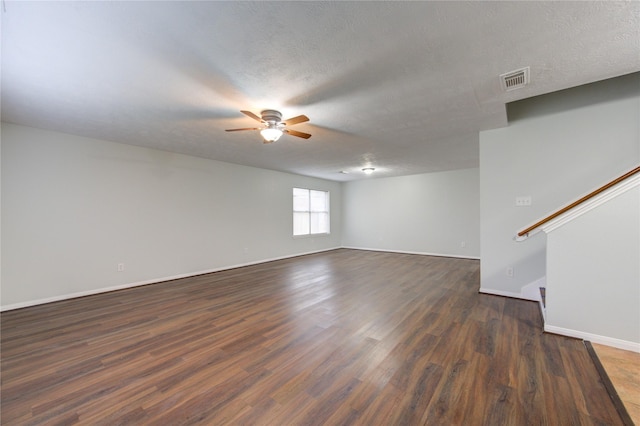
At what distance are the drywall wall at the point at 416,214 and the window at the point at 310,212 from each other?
898 mm

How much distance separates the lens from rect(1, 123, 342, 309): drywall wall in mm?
3291

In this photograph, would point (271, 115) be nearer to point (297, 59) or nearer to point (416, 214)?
point (297, 59)

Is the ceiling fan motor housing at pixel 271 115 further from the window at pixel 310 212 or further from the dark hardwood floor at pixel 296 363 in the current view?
the window at pixel 310 212

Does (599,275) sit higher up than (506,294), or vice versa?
→ (599,275)

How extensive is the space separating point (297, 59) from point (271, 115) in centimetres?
96

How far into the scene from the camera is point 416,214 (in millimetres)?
7461

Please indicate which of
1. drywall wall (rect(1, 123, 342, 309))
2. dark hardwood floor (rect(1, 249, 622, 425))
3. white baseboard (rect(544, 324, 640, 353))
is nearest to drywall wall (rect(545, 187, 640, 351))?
white baseboard (rect(544, 324, 640, 353))

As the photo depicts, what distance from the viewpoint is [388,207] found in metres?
8.02

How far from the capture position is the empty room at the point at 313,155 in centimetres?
154

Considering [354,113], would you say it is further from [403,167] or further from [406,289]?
[403,167]

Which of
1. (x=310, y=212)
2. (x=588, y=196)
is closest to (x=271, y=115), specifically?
(x=588, y=196)

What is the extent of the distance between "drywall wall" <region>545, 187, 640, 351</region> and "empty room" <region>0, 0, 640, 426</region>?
0.5 inches

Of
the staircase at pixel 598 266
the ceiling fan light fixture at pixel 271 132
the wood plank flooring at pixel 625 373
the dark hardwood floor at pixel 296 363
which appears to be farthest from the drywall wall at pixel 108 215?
the wood plank flooring at pixel 625 373

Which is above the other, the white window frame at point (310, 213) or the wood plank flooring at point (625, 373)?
the white window frame at point (310, 213)
